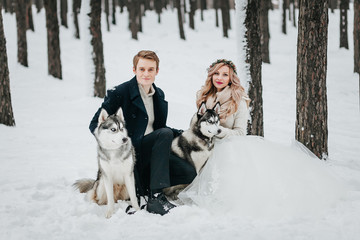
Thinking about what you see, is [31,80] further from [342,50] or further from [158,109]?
[342,50]

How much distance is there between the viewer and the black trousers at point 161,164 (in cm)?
371

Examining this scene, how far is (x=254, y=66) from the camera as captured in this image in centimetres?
595

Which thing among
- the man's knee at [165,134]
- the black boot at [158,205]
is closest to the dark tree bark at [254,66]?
the man's knee at [165,134]

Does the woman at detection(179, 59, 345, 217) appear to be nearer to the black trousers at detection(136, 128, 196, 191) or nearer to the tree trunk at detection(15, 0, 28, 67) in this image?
the black trousers at detection(136, 128, 196, 191)

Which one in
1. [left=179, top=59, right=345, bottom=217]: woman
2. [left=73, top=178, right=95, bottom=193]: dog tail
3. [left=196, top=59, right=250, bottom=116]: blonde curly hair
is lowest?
[left=73, top=178, right=95, bottom=193]: dog tail

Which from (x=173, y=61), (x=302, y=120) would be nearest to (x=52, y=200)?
(x=302, y=120)

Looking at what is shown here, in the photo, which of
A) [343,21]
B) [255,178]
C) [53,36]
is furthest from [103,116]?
[343,21]

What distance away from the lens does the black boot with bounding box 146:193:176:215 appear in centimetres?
360

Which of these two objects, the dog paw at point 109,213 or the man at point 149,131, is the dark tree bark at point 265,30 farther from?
the dog paw at point 109,213

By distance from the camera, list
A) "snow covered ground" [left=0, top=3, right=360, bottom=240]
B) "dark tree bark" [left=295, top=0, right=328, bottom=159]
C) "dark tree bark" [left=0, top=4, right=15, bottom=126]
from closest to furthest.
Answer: "snow covered ground" [left=0, top=3, right=360, bottom=240]
"dark tree bark" [left=295, top=0, right=328, bottom=159]
"dark tree bark" [left=0, top=4, right=15, bottom=126]

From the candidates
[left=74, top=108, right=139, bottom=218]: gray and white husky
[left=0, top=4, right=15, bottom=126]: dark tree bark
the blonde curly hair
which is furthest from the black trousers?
[left=0, top=4, right=15, bottom=126]: dark tree bark

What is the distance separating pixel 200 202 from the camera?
3678 mm

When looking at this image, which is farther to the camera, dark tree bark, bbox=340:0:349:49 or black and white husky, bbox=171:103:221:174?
dark tree bark, bbox=340:0:349:49

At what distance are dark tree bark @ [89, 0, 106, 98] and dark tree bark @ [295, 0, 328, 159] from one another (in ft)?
21.7
